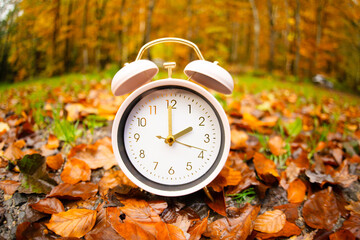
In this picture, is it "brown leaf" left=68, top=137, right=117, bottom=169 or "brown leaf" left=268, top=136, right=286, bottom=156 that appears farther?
"brown leaf" left=268, top=136, right=286, bottom=156

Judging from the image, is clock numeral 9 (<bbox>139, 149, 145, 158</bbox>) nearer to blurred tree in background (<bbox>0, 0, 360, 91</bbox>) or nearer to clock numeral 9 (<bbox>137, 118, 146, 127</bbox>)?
clock numeral 9 (<bbox>137, 118, 146, 127</bbox>)

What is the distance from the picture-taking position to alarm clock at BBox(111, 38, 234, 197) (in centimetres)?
100

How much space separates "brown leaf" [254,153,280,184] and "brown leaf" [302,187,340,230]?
192 mm

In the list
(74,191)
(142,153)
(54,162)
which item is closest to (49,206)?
(74,191)

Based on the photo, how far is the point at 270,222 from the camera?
1014 millimetres

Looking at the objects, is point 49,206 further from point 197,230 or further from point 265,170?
point 265,170

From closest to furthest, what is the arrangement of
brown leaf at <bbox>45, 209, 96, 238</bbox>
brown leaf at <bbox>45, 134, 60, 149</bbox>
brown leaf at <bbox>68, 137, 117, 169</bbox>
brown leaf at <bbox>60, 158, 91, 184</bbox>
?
brown leaf at <bbox>45, 209, 96, 238</bbox>, brown leaf at <bbox>60, 158, 91, 184</bbox>, brown leaf at <bbox>68, 137, 117, 169</bbox>, brown leaf at <bbox>45, 134, 60, 149</bbox>

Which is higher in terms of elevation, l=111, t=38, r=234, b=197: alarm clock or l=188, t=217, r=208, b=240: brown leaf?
l=111, t=38, r=234, b=197: alarm clock

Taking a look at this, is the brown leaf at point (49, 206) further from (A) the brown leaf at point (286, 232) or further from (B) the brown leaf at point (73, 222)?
(A) the brown leaf at point (286, 232)

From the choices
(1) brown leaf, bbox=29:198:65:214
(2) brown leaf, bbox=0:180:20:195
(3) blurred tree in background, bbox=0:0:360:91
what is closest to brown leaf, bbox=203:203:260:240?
(1) brown leaf, bbox=29:198:65:214

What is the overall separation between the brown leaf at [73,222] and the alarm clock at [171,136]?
0.79 feet

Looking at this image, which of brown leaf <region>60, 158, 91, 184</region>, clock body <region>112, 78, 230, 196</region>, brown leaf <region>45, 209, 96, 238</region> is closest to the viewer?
brown leaf <region>45, 209, 96, 238</region>

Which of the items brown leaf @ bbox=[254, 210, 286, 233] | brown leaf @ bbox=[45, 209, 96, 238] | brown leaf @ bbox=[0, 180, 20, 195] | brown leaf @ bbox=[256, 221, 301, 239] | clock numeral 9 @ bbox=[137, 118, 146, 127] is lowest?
brown leaf @ bbox=[256, 221, 301, 239]

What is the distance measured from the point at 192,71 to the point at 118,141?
0.46 meters
